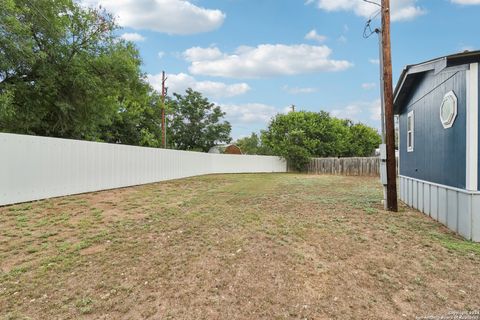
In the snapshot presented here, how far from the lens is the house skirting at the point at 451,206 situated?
5.06m

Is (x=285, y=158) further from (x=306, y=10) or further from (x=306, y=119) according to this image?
(x=306, y=10)

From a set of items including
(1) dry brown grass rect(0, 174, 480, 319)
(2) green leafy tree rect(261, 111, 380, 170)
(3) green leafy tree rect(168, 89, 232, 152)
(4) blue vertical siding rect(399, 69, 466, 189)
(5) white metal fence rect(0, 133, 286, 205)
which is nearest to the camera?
(1) dry brown grass rect(0, 174, 480, 319)

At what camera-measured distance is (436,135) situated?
6.69 m

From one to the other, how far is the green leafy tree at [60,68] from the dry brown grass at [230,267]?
6462 millimetres

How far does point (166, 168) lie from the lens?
16.4 m

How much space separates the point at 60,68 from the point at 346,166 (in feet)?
66.3

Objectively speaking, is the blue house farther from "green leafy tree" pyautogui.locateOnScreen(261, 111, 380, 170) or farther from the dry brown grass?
"green leafy tree" pyautogui.locateOnScreen(261, 111, 380, 170)

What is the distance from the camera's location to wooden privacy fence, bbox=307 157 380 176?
2289 cm

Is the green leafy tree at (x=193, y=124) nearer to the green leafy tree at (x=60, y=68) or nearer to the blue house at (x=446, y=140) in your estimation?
the green leafy tree at (x=60, y=68)

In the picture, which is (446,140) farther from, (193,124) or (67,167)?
(193,124)

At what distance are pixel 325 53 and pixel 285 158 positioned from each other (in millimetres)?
11148

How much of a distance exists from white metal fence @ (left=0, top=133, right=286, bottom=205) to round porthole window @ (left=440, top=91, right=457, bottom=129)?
9451 millimetres

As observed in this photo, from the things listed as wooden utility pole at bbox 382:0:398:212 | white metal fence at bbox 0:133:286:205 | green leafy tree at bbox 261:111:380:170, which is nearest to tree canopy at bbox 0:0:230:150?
white metal fence at bbox 0:133:286:205

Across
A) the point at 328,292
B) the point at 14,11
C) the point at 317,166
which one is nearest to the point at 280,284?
the point at 328,292
